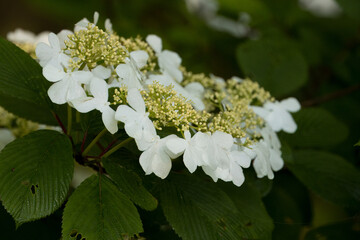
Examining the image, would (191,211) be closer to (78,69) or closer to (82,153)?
(82,153)

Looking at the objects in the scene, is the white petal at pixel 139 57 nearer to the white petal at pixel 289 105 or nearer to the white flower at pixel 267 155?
the white flower at pixel 267 155

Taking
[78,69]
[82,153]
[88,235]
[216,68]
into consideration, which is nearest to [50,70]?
[78,69]

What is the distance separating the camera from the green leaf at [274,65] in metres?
1.40

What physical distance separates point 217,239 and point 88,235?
0.81 feet

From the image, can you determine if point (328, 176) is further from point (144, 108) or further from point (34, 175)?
point (34, 175)

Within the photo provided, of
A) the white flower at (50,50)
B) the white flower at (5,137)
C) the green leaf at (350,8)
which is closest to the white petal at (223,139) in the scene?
the white flower at (50,50)

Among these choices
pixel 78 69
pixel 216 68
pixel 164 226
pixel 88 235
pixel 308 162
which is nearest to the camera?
pixel 88 235

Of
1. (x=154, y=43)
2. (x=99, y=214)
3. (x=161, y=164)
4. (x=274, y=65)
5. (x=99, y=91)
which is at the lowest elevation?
(x=99, y=214)

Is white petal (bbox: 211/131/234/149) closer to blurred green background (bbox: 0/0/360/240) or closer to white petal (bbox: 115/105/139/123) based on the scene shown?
white petal (bbox: 115/105/139/123)

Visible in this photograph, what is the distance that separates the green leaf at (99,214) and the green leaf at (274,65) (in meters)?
0.76

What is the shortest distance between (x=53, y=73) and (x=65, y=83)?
0.10 ft

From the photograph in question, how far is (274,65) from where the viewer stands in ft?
4.76

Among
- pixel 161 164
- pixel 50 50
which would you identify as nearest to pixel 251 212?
pixel 161 164

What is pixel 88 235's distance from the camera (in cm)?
68
